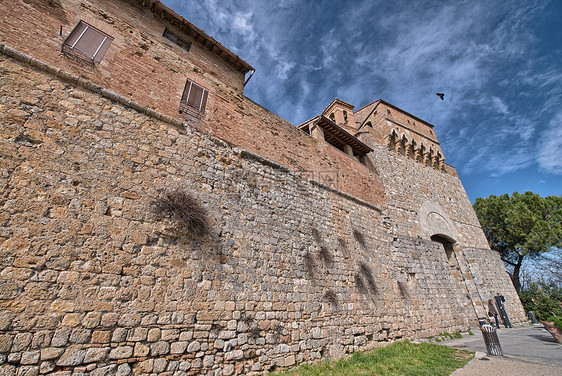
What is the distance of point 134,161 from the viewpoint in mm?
4949

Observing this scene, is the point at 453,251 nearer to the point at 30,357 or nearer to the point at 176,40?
the point at 30,357

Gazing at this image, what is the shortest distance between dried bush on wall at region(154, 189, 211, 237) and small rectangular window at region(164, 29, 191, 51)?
5.39 meters

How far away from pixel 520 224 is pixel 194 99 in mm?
23657

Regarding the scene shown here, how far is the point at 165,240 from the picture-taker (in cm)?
462

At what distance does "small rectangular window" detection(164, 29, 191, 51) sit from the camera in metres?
7.47

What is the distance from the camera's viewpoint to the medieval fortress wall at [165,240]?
348 cm

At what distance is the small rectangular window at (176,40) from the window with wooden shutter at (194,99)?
1.74 metres

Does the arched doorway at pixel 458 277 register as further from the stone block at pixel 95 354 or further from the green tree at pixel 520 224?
the stone block at pixel 95 354

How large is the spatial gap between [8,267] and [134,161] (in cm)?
247

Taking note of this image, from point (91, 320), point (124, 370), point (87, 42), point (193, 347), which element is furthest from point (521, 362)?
point (87, 42)

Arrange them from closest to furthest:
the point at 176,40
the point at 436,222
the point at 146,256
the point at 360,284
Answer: the point at 146,256, the point at 360,284, the point at 176,40, the point at 436,222

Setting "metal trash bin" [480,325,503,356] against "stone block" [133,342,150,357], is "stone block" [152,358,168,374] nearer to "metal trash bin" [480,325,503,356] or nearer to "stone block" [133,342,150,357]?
"stone block" [133,342,150,357]

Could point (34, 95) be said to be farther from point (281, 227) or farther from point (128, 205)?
point (281, 227)

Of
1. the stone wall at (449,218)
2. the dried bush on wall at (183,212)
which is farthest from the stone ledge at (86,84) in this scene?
the stone wall at (449,218)
